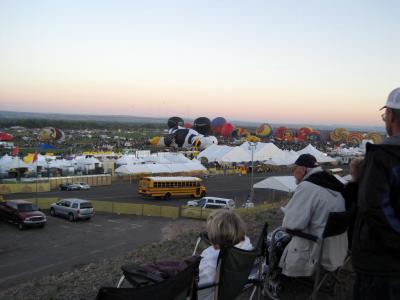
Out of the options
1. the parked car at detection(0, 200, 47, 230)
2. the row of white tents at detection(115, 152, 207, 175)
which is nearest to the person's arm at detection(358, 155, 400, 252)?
the parked car at detection(0, 200, 47, 230)

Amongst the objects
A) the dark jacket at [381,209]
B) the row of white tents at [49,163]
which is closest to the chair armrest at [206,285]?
the dark jacket at [381,209]

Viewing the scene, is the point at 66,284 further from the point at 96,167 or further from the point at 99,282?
the point at 96,167

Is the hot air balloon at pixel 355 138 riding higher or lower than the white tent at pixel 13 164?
higher

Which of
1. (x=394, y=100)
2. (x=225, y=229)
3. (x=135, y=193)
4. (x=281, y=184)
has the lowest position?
(x=135, y=193)

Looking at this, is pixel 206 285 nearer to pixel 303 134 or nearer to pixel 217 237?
pixel 217 237

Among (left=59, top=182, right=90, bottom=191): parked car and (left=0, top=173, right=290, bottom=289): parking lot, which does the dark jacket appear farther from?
(left=59, top=182, right=90, bottom=191): parked car

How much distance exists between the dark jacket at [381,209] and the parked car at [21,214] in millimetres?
18980

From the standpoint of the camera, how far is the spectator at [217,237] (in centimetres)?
329

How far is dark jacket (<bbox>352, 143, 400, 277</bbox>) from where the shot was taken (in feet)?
6.65

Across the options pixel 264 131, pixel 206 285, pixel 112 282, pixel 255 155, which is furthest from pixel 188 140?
pixel 206 285

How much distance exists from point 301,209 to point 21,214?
58.9 ft

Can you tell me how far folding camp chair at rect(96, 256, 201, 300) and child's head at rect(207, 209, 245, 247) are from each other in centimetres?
36

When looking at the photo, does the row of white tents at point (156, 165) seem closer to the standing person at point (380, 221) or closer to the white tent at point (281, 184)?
the white tent at point (281, 184)

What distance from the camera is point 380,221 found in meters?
2.04
